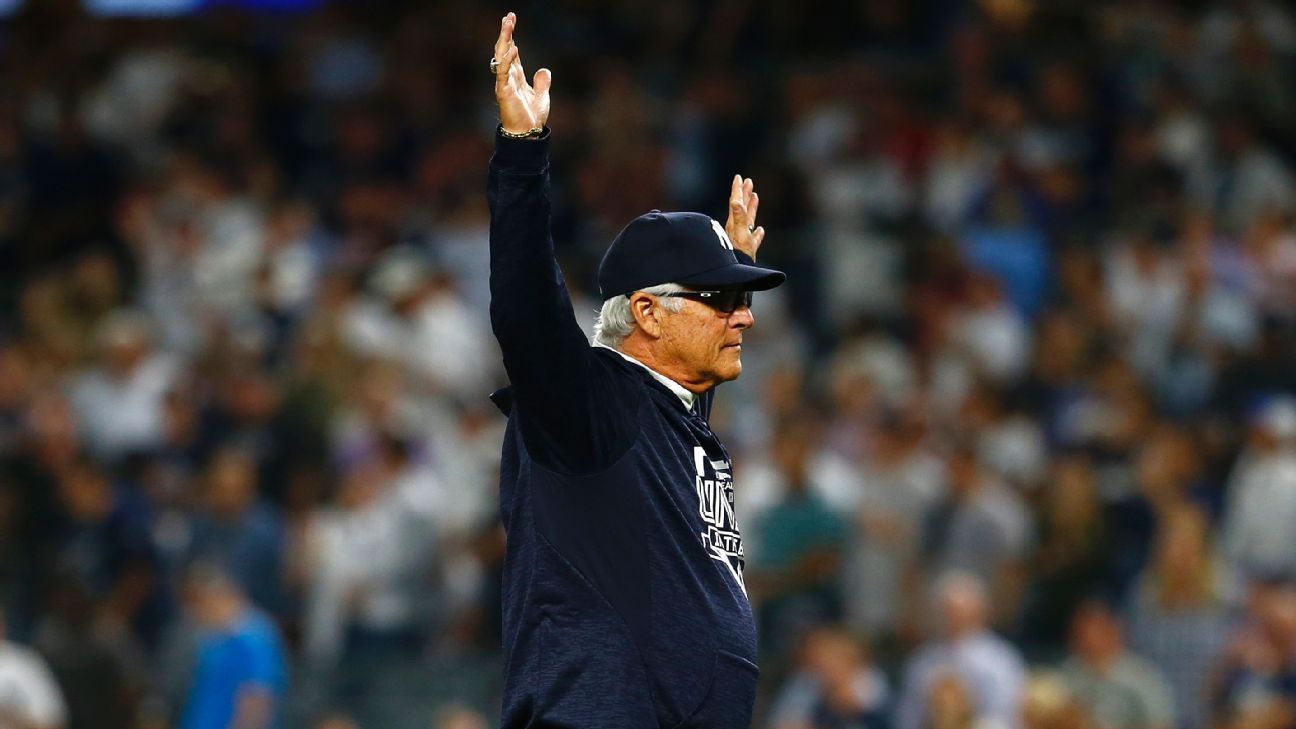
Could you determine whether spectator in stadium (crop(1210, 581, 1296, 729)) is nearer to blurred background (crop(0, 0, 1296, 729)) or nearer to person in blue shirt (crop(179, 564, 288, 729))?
blurred background (crop(0, 0, 1296, 729))

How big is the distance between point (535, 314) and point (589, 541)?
16.3 inches

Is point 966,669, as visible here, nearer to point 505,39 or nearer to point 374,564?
point 374,564

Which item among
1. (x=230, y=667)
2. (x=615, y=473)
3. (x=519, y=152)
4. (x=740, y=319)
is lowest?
(x=230, y=667)

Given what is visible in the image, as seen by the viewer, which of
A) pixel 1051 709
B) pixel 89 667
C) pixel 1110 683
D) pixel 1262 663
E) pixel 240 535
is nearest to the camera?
pixel 1051 709

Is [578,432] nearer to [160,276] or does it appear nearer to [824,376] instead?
[824,376]

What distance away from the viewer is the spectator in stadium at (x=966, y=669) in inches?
360

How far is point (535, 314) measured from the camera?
11.8ft

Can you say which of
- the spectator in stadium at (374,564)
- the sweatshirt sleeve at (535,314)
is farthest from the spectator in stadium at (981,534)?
the sweatshirt sleeve at (535,314)

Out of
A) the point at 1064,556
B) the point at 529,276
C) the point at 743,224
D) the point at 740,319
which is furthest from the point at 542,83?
the point at 1064,556

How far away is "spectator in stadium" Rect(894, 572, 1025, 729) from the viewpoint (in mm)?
9156

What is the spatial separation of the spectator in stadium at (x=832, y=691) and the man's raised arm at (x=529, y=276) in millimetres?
5649

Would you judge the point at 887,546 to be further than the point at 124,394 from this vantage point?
No

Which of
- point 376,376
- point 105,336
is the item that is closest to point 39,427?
point 105,336

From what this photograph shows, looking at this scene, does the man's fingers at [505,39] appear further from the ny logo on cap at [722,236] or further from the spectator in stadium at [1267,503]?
the spectator in stadium at [1267,503]
